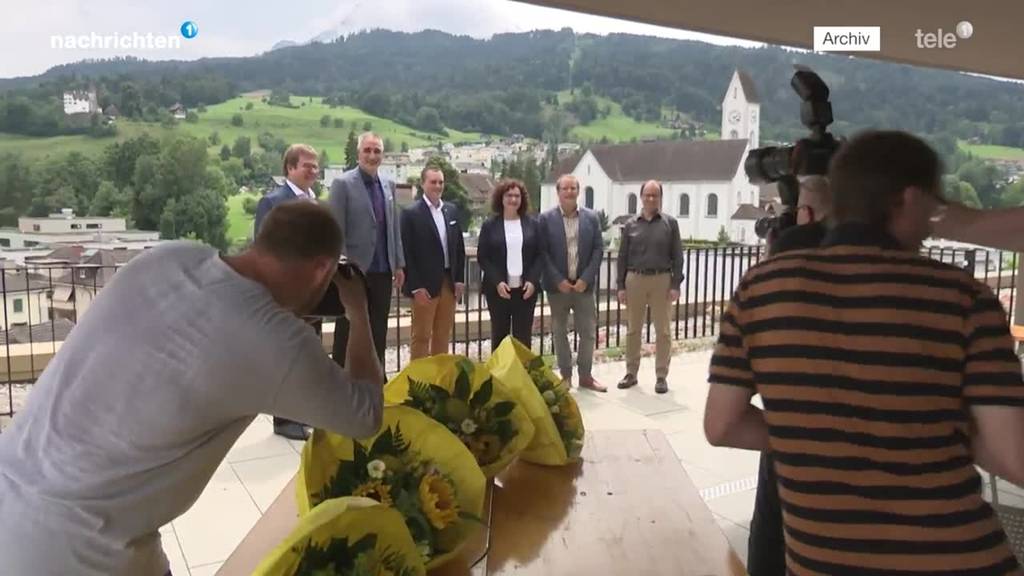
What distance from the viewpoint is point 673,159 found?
5.95 meters

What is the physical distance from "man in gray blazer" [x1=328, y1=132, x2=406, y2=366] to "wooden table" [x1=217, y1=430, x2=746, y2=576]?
269 centimetres

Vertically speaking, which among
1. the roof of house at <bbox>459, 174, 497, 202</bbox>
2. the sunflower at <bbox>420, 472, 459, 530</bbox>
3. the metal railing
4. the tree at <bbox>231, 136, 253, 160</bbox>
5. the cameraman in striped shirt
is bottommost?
the metal railing

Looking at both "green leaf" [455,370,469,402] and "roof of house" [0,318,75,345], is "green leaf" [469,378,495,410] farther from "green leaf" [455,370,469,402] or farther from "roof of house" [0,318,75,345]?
"roof of house" [0,318,75,345]

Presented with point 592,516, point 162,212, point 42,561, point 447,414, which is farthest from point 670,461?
point 162,212

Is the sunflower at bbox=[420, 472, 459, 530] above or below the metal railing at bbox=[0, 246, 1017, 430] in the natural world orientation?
above

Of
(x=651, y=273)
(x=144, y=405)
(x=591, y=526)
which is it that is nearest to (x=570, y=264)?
(x=651, y=273)

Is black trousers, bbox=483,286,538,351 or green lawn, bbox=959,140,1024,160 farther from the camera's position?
black trousers, bbox=483,286,538,351

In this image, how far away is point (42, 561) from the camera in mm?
1013

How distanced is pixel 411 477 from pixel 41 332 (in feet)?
15.2

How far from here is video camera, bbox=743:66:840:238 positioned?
1475 millimetres

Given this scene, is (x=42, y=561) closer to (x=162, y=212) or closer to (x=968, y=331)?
(x=968, y=331)

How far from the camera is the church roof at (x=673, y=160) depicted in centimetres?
564

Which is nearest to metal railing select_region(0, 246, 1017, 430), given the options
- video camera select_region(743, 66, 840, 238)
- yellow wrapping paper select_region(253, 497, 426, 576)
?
video camera select_region(743, 66, 840, 238)

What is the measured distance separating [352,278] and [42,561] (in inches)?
24.0
